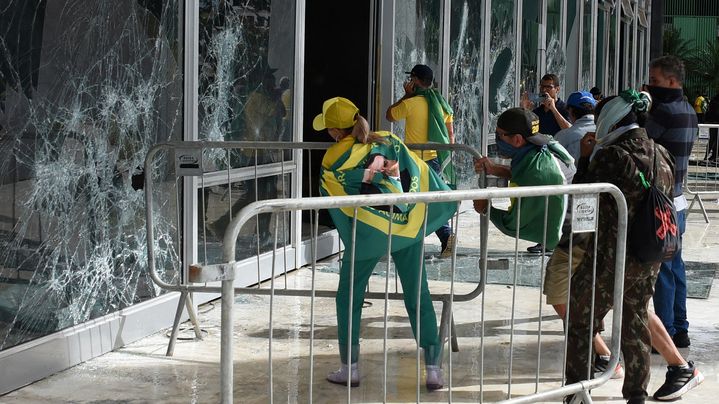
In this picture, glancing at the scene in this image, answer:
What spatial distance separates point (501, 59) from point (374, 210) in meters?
11.6

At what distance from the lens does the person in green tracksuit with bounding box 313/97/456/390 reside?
5488 mm

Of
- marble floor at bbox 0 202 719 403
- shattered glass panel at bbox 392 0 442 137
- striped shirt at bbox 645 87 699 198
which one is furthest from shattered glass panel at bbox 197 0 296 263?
shattered glass panel at bbox 392 0 442 137

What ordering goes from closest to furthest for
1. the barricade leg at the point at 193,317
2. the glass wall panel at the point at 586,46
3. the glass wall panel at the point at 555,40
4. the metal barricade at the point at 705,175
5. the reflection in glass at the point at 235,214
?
the barricade leg at the point at 193,317 < the reflection in glass at the point at 235,214 < the metal barricade at the point at 705,175 < the glass wall panel at the point at 555,40 < the glass wall panel at the point at 586,46

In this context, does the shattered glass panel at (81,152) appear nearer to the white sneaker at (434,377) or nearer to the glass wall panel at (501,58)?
the white sneaker at (434,377)

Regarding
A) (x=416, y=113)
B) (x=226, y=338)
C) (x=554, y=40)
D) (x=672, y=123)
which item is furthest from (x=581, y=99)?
(x=554, y=40)

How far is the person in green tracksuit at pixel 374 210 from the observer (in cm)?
549

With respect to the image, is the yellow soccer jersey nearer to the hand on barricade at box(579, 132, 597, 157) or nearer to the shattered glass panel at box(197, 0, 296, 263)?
the shattered glass panel at box(197, 0, 296, 263)

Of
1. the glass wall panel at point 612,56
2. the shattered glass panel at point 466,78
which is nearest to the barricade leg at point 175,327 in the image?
the shattered glass panel at point 466,78

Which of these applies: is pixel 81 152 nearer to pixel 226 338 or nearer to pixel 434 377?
pixel 434 377

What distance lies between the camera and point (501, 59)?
655 inches

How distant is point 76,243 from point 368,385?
6.02 feet

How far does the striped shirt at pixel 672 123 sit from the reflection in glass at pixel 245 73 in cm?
304

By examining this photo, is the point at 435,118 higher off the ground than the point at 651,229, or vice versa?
the point at 435,118

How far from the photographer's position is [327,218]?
11.4m
